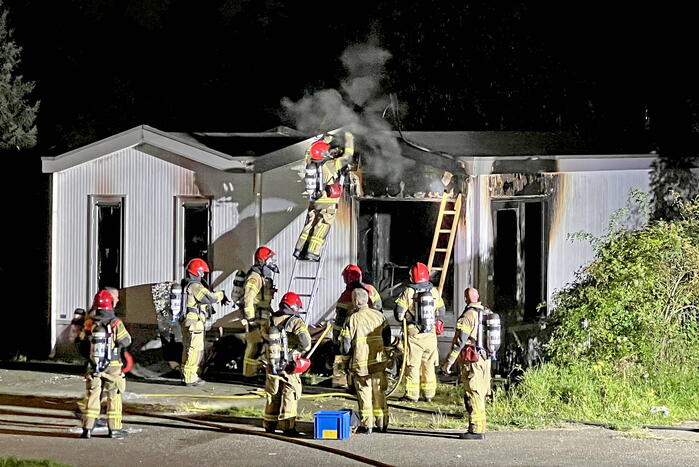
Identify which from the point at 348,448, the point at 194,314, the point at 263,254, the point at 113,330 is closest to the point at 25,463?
the point at 113,330

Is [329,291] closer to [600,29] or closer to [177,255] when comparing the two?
[177,255]

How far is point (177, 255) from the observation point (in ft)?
58.4

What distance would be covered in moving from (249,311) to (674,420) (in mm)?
5721

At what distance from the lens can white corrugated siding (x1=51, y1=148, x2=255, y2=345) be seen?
1753 cm

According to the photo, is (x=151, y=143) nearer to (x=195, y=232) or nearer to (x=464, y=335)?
(x=195, y=232)

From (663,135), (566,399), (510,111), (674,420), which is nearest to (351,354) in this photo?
(566,399)

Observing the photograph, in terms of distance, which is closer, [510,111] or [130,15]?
[510,111]

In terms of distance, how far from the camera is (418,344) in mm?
15047

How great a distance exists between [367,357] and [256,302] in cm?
368

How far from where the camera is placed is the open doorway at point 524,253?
16891mm

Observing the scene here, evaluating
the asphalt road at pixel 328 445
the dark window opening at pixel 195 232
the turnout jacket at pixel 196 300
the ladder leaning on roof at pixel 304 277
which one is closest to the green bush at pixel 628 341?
the asphalt road at pixel 328 445

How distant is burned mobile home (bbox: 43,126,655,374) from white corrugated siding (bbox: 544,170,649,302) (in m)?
0.01

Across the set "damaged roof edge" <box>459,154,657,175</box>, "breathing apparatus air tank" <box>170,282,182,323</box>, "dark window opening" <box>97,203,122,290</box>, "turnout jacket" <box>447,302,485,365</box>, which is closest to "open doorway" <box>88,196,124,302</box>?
"dark window opening" <box>97,203,122,290</box>

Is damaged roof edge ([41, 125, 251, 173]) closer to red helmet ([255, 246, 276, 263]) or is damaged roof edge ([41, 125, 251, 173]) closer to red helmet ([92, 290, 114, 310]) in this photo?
red helmet ([255, 246, 276, 263])
